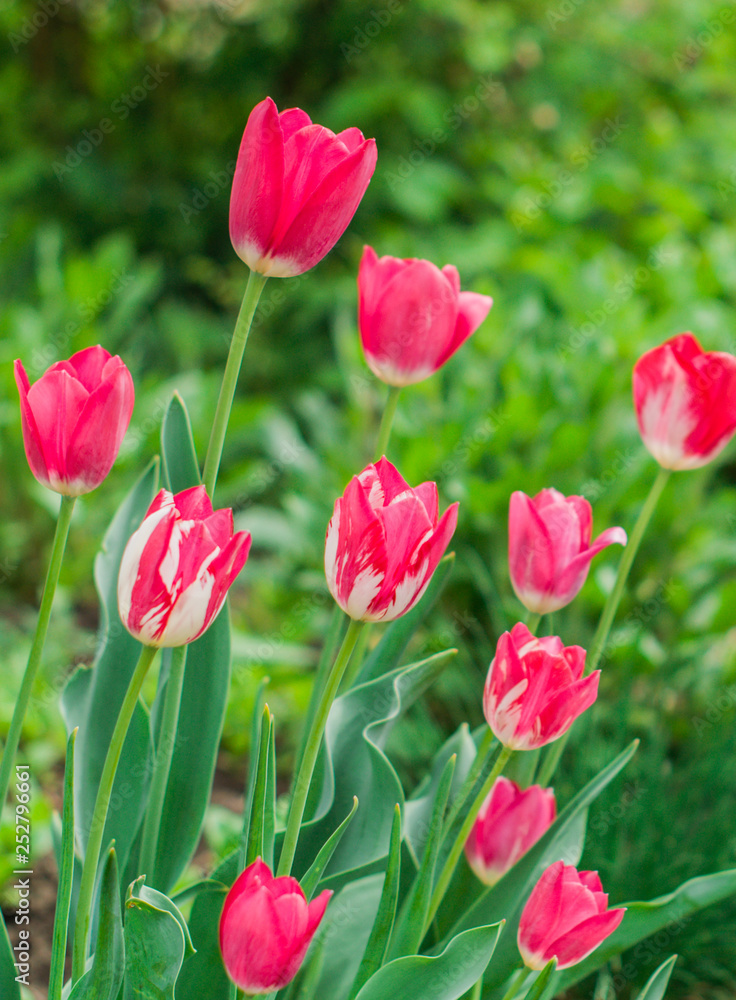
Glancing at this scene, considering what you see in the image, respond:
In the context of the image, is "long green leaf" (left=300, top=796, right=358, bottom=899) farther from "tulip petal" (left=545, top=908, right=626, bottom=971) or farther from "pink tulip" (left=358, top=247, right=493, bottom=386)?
"pink tulip" (left=358, top=247, right=493, bottom=386)

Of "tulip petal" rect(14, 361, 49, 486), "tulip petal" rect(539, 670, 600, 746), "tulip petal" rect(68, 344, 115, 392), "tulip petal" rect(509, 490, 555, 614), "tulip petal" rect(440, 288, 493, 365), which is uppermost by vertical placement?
"tulip petal" rect(440, 288, 493, 365)

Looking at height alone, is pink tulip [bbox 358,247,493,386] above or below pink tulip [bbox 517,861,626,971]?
above

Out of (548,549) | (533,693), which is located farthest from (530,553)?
(533,693)

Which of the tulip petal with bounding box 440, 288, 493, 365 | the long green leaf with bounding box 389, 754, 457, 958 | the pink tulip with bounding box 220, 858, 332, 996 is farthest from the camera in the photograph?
the tulip petal with bounding box 440, 288, 493, 365

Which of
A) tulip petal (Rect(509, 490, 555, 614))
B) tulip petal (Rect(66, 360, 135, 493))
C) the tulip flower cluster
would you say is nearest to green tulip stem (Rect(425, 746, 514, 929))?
the tulip flower cluster

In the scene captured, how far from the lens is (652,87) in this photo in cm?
336

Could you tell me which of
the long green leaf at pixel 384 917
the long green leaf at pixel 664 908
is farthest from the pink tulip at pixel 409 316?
the long green leaf at pixel 664 908

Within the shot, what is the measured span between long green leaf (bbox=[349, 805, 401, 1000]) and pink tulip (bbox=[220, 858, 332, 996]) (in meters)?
0.07

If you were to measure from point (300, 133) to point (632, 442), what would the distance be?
1.49 m

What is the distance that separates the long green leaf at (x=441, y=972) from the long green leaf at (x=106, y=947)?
0.17m

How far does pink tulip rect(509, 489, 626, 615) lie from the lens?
680mm

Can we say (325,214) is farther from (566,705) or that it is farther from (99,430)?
(566,705)

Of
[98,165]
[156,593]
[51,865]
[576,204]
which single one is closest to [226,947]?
[156,593]

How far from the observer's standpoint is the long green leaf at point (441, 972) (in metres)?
0.59
